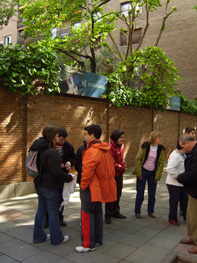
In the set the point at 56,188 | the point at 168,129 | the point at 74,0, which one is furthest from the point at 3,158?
the point at 168,129

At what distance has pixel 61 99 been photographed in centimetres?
859

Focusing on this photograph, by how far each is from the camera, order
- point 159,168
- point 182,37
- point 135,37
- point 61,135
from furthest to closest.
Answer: point 135,37 → point 182,37 → point 159,168 → point 61,135

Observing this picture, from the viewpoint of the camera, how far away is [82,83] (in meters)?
9.28

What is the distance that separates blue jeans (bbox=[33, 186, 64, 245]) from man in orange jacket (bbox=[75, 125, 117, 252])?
0.40 meters

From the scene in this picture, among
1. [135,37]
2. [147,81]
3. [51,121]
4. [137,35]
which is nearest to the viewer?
[51,121]

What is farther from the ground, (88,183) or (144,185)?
(88,183)

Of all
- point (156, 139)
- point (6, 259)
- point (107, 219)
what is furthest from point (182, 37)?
point (6, 259)

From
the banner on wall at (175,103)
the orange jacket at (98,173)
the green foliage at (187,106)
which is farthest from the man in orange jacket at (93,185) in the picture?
the green foliage at (187,106)

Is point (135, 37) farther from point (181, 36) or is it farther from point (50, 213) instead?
point (50, 213)

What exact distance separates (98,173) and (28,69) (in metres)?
4.52

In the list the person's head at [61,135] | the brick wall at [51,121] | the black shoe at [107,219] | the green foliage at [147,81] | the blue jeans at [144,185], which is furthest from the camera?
the green foliage at [147,81]

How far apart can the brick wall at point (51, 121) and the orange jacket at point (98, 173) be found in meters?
4.05

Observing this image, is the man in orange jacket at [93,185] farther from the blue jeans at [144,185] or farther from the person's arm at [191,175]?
the blue jeans at [144,185]

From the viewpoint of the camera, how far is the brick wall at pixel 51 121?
23.2 ft
